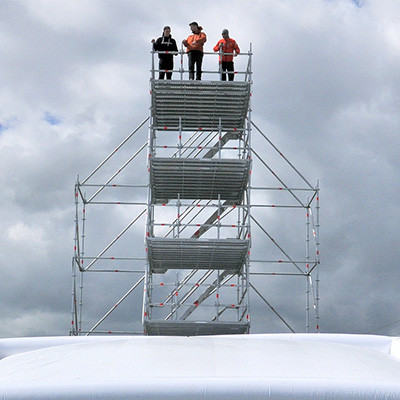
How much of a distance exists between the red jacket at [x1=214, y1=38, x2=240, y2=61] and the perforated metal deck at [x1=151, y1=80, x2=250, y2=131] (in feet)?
3.74

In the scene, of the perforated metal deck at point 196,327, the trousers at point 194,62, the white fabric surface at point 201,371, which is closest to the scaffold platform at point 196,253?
the perforated metal deck at point 196,327

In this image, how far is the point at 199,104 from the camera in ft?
82.7

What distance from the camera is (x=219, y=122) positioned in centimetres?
2469

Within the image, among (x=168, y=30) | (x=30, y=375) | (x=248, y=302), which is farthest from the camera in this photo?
(x=168, y=30)

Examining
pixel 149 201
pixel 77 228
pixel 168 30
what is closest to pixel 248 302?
pixel 149 201

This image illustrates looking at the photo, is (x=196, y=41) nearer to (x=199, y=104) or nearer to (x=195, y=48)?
(x=195, y=48)

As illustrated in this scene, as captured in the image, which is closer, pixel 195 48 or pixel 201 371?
pixel 201 371

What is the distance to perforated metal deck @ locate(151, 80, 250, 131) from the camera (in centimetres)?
2455

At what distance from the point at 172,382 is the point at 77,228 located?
17.3 m

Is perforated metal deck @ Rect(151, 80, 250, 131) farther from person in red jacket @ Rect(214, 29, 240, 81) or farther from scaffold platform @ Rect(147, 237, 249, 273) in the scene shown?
scaffold platform @ Rect(147, 237, 249, 273)

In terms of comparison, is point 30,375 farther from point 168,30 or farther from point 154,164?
point 168,30

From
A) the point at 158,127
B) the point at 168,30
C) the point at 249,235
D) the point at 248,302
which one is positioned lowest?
the point at 248,302

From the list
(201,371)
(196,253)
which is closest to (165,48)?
(196,253)

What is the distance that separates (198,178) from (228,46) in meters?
3.92
